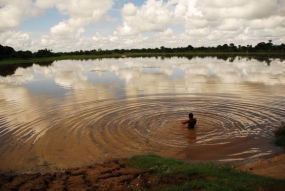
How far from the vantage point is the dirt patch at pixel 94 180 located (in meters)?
6.73

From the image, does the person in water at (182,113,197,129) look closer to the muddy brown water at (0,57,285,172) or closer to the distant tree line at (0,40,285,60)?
the muddy brown water at (0,57,285,172)

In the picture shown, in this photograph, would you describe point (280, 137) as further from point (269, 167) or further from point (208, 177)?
point (208, 177)

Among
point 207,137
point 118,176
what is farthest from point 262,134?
point 118,176

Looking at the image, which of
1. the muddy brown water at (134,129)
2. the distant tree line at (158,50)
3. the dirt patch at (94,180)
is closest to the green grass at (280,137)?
the muddy brown water at (134,129)

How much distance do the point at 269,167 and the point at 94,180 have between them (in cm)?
618

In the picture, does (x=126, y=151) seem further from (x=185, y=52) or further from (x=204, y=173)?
(x=185, y=52)

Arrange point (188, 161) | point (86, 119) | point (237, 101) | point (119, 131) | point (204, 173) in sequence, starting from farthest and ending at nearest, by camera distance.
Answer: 1. point (237, 101)
2. point (86, 119)
3. point (119, 131)
4. point (188, 161)
5. point (204, 173)

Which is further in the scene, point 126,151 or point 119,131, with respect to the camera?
point 119,131

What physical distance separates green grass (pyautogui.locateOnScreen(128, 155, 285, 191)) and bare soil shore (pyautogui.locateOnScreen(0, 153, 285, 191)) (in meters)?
0.31

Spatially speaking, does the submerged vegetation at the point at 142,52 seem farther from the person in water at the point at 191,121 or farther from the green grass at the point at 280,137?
the green grass at the point at 280,137

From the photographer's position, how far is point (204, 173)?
706cm

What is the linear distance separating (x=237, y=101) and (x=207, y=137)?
25.3 ft

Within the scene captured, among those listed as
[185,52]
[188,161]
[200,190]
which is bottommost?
[188,161]

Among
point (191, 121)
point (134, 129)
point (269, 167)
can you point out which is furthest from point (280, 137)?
point (134, 129)
